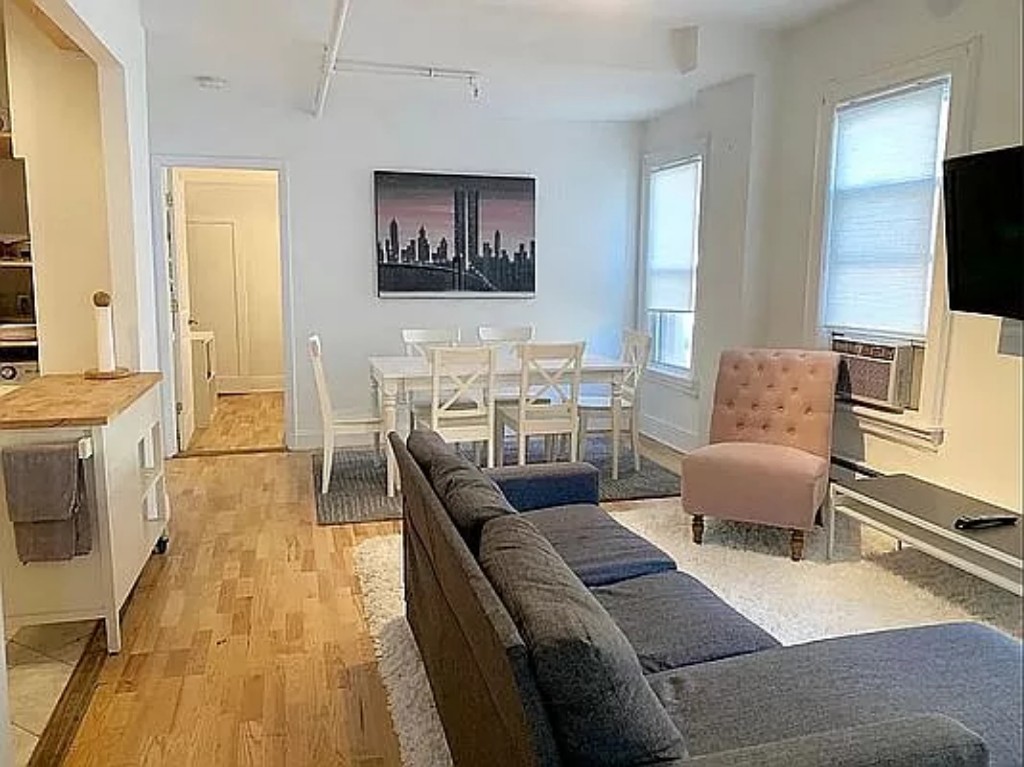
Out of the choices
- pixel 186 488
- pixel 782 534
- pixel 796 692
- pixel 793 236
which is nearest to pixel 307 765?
pixel 796 692

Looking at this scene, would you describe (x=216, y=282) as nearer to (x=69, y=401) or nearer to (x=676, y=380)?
(x=676, y=380)

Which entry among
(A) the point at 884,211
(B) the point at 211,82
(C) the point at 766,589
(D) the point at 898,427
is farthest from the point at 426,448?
(B) the point at 211,82

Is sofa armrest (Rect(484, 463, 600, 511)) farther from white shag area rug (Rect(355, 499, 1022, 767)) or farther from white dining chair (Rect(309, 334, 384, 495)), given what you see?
white dining chair (Rect(309, 334, 384, 495))

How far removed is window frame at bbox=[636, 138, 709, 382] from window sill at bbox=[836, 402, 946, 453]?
1680mm

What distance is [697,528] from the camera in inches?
157

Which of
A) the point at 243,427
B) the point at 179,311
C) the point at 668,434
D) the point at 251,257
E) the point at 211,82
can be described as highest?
the point at 211,82

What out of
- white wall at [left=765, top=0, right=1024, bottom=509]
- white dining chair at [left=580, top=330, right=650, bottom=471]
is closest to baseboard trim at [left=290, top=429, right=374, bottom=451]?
white dining chair at [left=580, top=330, right=650, bottom=471]

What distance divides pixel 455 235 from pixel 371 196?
71 cm

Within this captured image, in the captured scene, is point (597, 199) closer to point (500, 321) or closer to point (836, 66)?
point (500, 321)

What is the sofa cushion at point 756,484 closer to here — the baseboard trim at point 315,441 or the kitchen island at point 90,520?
the kitchen island at point 90,520

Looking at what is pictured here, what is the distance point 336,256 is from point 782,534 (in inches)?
148

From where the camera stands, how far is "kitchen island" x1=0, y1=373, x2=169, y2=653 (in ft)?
8.89

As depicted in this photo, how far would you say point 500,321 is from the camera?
6.49 m

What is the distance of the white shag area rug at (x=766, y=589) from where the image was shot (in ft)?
8.37
